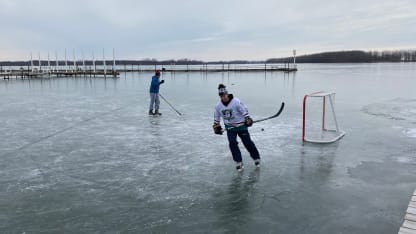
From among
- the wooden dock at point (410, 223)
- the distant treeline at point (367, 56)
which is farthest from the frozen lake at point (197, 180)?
the distant treeline at point (367, 56)

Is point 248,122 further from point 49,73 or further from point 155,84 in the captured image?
point 49,73

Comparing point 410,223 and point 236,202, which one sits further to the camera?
point 236,202

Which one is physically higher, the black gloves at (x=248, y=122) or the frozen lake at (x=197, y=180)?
the black gloves at (x=248, y=122)

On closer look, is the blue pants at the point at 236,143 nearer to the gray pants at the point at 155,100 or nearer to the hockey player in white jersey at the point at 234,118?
the hockey player in white jersey at the point at 234,118

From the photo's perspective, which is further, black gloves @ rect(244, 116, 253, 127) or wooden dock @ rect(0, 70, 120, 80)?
wooden dock @ rect(0, 70, 120, 80)

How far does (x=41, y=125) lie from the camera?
870 cm

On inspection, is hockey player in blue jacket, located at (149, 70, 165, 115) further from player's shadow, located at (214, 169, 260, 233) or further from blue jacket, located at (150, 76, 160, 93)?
player's shadow, located at (214, 169, 260, 233)

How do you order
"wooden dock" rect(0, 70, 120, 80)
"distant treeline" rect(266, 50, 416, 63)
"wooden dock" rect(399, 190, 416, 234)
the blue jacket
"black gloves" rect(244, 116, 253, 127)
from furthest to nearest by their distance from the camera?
"distant treeline" rect(266, 50, 416, 63) → "wooden dock" rect(0, 70, 120, 80) → the blue jacket → "black gloves" rect(244, 116, 253, 127) → "wooden dock" rect(399, 190, 416, 234)

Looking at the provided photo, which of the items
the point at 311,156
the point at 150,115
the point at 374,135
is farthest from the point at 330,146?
the point at 150,115

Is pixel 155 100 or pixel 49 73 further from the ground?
pixel 49 73

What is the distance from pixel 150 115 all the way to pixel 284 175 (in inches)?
258

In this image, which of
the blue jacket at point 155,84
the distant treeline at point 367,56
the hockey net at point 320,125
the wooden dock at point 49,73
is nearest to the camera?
the hockey net at point 320,125

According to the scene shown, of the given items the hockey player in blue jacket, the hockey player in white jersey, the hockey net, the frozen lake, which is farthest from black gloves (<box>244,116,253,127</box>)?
the hockey player in blue jacket

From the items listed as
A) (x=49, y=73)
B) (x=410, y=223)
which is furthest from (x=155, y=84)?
(x=49, y=73)
